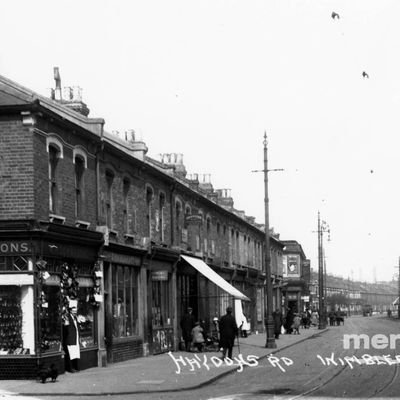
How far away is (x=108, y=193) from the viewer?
91.0ft

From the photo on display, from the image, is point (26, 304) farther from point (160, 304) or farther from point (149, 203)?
point (160, 304)

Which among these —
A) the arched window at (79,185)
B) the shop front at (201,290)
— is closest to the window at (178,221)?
the shop front at (201,290)

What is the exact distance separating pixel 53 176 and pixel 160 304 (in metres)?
11.0

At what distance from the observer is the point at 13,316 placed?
21578mm

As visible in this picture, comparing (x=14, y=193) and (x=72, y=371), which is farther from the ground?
(x=14, y=193)

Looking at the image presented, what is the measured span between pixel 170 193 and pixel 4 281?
14.3 m

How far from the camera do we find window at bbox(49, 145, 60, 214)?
23094mm

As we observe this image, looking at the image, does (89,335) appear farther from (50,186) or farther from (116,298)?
(50,186)

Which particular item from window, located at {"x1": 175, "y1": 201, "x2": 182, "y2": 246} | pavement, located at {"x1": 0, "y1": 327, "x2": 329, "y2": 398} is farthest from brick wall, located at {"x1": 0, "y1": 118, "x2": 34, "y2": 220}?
window, located at {"x1": 175, "y1": 201, "x2": 182, "y2": 246}

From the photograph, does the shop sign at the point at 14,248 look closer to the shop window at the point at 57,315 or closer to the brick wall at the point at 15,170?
the brick wall at the point at 15,170

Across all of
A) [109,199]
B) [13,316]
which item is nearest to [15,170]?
[13,316]

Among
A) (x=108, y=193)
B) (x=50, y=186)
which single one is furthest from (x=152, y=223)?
(x=50, y=186)

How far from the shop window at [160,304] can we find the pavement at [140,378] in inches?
114

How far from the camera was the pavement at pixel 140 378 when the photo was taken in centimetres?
1859
